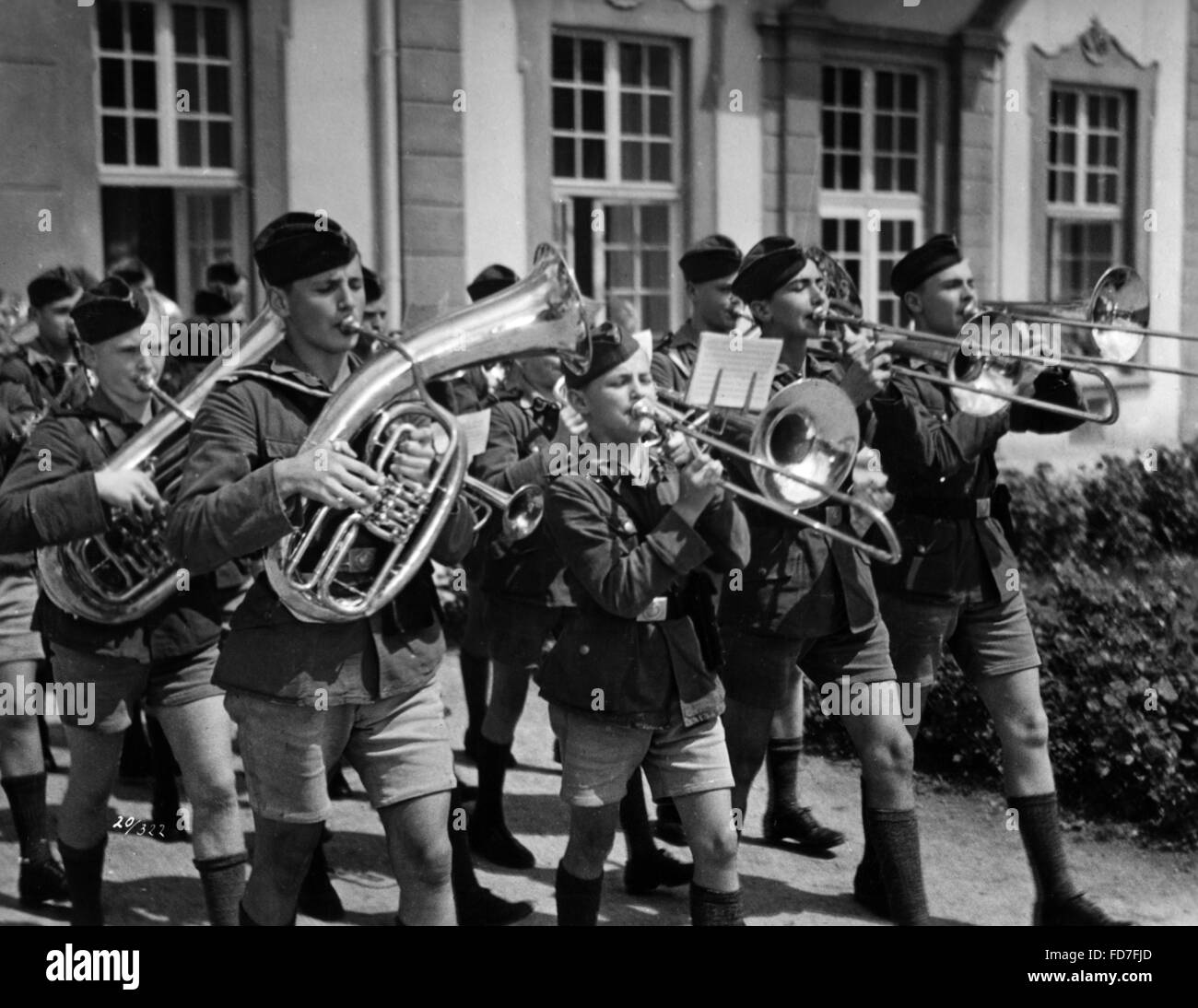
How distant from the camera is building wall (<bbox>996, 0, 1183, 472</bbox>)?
548 inches

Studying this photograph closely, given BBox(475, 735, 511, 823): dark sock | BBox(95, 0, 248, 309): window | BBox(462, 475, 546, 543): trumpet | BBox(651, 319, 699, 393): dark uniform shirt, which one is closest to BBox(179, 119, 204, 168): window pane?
BBox(95, 0, 248, 309): window

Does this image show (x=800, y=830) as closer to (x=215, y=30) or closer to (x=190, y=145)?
(x=190, y=145)

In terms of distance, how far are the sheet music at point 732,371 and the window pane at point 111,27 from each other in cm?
618

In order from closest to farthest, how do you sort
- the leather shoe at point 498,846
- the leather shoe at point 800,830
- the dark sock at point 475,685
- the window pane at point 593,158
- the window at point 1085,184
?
the leather shoe at point 498,846
the leather shoe at point 800,830
the dark sock at point 475,685
the window pane at point 593,158
the window at point 1085,184

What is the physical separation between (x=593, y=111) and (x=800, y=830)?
6.86 meters

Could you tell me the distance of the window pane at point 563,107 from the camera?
11.3 metres

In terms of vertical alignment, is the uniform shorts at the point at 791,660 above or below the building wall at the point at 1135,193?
below

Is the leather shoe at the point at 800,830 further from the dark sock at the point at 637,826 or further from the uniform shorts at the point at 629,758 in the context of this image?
the uniform shorts at the point at 629,758

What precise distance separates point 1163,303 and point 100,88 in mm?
9752

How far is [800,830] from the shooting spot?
577 centimetres

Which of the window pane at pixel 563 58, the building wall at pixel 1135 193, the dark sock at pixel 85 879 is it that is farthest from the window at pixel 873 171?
the dark sock at pixel 85 879

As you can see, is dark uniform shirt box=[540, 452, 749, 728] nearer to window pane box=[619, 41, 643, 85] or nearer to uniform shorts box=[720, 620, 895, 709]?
uniform shorts box=[720, 620, 895, 709]
